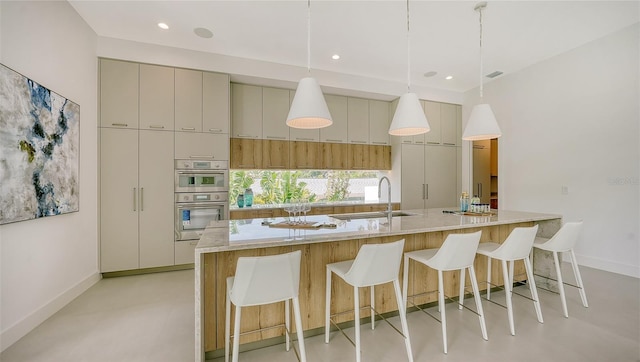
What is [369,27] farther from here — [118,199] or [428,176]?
[118,199]

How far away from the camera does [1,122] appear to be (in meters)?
1.90

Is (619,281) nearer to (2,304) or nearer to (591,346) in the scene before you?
(591,346)

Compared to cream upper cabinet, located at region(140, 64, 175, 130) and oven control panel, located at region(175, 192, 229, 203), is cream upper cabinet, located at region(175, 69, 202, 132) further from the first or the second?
oven control panel, located at region(175, 192, 229, 203)

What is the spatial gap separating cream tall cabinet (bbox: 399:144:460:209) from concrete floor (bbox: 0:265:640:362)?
244cm

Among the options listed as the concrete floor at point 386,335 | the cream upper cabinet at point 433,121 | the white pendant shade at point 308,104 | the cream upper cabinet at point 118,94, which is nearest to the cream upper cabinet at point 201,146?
the cream upper cabinet at point 118,94

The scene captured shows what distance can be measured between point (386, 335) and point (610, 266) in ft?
11.7

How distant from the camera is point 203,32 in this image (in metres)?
3.27

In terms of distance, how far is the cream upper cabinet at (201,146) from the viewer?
3.62 m

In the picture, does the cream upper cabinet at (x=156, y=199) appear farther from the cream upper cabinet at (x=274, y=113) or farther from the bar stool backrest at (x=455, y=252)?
the bar stool backrest at (x=455, y=252)

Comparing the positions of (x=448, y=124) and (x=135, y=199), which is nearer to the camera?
(x=135, y=199)

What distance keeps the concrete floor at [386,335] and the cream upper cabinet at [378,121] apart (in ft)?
10.3

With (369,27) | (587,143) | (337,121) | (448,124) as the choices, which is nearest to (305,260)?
(369,27)

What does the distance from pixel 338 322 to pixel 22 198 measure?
2704mm

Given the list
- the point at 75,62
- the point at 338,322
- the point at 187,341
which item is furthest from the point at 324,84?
the point at 187,341
